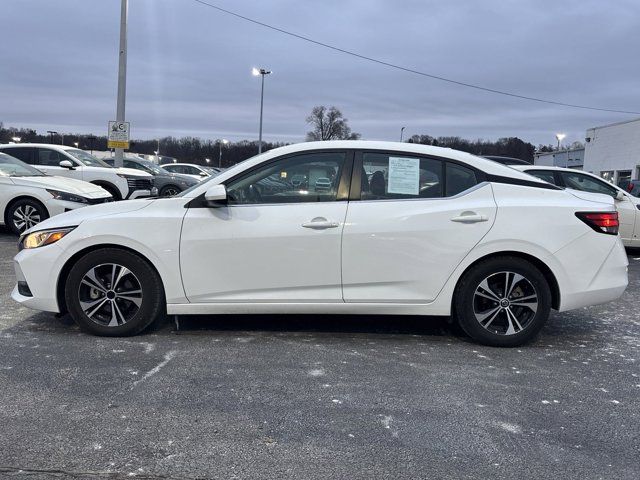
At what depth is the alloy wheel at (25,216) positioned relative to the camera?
966cm

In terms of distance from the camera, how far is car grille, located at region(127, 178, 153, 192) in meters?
14.1

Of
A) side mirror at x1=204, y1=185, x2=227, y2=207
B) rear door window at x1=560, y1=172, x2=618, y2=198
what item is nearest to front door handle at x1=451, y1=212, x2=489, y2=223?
side mirror at x1=204, y1=185, x2=227, y2=207

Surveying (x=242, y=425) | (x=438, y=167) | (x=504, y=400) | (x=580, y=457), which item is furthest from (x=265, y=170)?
(x=580, y=457)

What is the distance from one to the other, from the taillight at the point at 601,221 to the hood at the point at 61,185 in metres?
8.11

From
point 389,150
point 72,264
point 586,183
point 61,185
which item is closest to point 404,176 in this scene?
point 389,150

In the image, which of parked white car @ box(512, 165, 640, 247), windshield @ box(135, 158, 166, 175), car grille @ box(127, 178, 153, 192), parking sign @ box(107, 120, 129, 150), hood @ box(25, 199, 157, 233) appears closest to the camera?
hood @ box(25, 199, 157, 233)

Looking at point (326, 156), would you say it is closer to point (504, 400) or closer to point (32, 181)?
point (504, 400)

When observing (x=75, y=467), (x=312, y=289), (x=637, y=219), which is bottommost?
(x=75, y=467)

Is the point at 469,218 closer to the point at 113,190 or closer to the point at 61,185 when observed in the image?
the point at 61,185

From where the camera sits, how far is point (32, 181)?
9.71 metres

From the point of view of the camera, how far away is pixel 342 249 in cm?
432

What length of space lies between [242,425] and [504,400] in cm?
166

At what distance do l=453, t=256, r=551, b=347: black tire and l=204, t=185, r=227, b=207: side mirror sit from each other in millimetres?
2003

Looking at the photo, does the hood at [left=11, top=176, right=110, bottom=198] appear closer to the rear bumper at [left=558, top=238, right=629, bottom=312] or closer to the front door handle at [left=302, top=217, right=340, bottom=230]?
the front door handle at [left=302, top=217, right=340, bottom=230]
